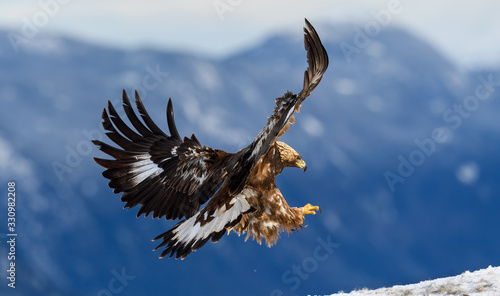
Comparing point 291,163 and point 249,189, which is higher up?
point 291,163

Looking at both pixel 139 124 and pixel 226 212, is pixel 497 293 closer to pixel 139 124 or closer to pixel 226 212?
pixel 226 212

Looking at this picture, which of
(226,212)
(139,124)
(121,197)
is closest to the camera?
(226,212)

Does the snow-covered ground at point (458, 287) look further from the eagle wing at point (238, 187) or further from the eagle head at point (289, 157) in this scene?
the eagle wing at point (238, 187)

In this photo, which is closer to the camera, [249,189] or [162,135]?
[249,189]

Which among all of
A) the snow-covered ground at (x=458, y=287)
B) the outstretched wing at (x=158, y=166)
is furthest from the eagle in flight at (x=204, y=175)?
the snow-covered ground at (x=458, y=287)

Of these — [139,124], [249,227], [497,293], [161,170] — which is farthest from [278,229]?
[497,293]

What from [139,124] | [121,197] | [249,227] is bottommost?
[121,197]

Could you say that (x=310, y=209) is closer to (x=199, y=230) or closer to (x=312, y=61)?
(x=199, y=230)

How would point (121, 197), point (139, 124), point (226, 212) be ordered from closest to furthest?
1. point (226, 212)
2. point (121, 197)
3. point (139, 124)
